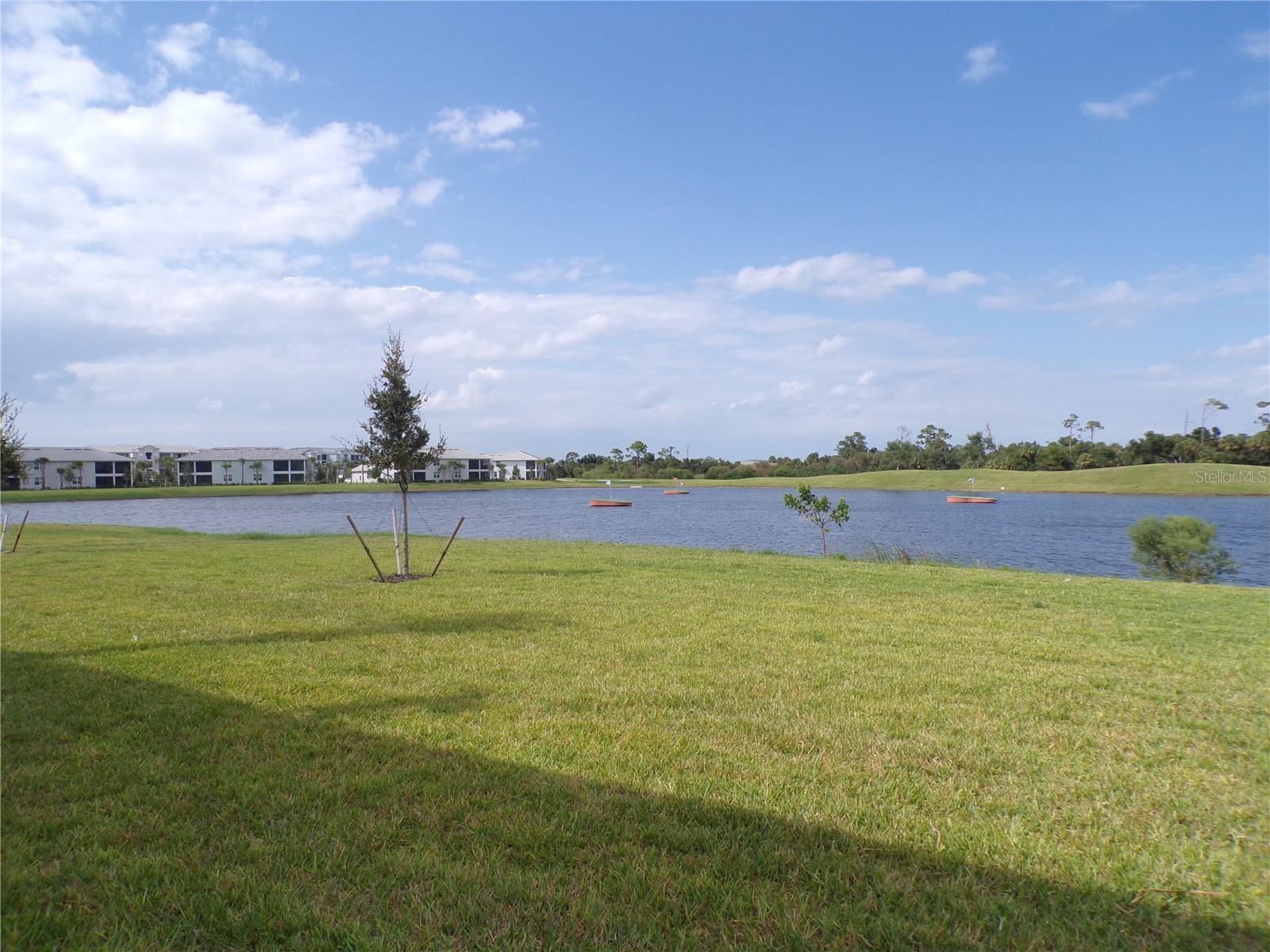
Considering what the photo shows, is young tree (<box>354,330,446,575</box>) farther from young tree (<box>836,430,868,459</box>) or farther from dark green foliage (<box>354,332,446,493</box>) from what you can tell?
young tree (<box>836,430,868,459</box>)

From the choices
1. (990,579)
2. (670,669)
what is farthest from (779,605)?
(990,579)

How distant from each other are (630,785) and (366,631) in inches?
203

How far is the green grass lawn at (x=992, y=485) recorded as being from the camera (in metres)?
80.8

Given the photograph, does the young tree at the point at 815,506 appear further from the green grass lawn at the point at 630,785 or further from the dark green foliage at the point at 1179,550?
the green grass lawn at the point at 630,785

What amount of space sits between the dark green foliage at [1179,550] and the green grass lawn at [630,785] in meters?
13.6

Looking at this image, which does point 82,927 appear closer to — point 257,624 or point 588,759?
point 588,759

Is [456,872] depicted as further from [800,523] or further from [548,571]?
[800,523]

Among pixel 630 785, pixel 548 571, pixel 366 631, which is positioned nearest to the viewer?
pixel 630 785

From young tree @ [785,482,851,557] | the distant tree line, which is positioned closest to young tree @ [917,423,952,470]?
the distant tree line

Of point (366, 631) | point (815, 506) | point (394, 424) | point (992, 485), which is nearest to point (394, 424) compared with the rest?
point (394, 424)

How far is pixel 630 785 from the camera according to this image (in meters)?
4.05

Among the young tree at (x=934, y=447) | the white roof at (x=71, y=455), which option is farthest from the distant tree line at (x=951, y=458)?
the white roof at (x=71, y=455)

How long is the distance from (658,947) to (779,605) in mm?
7773

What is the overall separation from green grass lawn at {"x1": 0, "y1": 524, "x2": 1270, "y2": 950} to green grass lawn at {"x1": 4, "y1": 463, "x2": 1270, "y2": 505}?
8361 cm
